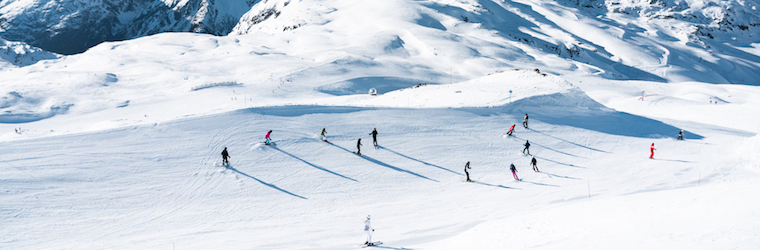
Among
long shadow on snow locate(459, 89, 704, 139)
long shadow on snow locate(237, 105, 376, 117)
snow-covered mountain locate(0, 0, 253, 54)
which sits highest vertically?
long shadow on snow locate(237, 105, 376, 117)

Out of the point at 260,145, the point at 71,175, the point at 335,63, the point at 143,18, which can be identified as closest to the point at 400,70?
the point at 335,63

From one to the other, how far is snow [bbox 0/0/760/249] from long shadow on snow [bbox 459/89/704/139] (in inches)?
6.6

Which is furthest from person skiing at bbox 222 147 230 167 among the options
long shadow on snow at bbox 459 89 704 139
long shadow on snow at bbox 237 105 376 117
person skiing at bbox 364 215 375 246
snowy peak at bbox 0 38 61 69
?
snowy peak at bbox 0 38 61 69

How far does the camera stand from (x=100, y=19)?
13838cm

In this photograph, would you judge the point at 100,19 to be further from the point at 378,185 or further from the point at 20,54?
the point at 378,185

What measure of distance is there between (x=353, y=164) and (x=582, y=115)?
18.5 meters

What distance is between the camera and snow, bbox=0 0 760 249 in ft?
46.1

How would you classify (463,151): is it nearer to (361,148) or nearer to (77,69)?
(361,148)

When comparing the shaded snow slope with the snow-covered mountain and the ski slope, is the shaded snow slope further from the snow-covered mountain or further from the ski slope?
A: the snow-covered mountain

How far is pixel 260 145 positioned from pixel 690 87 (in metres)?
54.1

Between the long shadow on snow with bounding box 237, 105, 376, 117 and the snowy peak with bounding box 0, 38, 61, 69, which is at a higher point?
the long shadow on snow with bounding box 237, 105, 376, 117

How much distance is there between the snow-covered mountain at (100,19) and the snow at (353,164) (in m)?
97.4

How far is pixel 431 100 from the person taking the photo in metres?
31.6

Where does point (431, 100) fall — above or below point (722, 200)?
below
